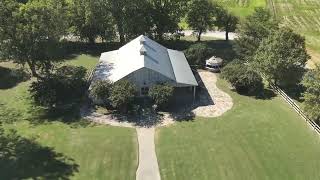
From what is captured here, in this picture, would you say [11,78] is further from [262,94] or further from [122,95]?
[262,94]

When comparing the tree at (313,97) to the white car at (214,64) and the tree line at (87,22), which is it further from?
the tree line at (87,22)

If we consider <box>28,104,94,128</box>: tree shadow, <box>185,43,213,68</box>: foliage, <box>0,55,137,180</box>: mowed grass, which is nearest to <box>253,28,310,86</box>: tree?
<box>185,43,213,68</box>: foliage

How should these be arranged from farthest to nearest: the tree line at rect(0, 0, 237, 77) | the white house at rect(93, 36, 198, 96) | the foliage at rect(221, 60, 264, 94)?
the foliage at rect(221, 60, 264, 94) < the white house at rect(93, 36, 198, 96) < the tree line at rect(0, 0, 237, 77)

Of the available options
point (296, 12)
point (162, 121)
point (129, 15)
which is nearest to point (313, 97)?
point (162, 121)

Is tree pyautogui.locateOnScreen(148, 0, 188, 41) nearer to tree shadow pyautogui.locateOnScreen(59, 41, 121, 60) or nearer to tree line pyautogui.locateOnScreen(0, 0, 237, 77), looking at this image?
tree line pyautogui.locateOnScreen(0, 0, 237, 77)

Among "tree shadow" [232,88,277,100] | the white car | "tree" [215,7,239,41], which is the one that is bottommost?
"tree shadow" [232,88,277,100]

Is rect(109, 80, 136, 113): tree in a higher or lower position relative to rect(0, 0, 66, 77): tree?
lower
